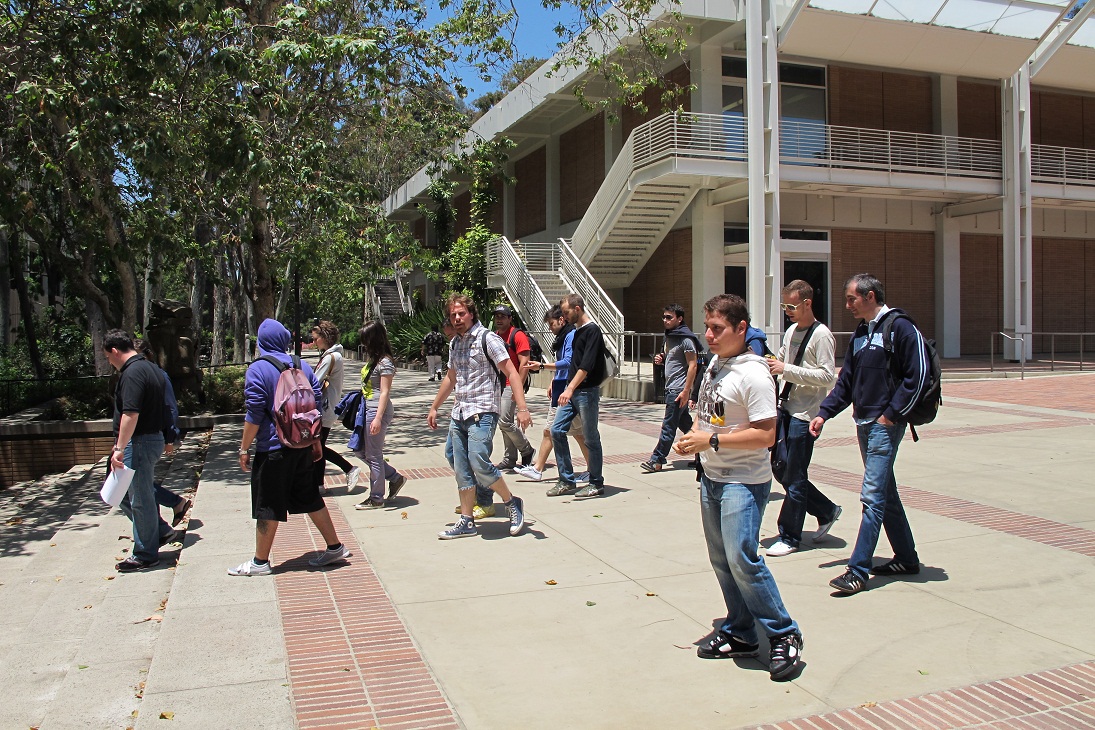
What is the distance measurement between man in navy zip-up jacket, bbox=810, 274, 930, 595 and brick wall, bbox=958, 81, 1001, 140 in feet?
73.9

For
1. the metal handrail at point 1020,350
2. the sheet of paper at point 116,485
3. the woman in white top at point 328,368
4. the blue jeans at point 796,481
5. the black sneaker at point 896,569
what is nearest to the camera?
the black sneaker at point 896,569

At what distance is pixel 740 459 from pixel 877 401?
1.57 metres

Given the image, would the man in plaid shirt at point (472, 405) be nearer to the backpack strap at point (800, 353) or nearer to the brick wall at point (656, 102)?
the backpack strap at point (800, 353)

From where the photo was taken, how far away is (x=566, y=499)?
8086mm

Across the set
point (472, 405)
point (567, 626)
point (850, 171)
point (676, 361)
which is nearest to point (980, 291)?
point (850, 171)

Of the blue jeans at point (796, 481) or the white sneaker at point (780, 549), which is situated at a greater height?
the blue jeans at point (796, 481)

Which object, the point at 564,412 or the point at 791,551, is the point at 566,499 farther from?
the point at 791,551

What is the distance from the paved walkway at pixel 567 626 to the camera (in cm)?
381

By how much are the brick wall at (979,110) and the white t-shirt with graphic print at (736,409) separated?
24.1m

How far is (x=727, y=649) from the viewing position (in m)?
4.31

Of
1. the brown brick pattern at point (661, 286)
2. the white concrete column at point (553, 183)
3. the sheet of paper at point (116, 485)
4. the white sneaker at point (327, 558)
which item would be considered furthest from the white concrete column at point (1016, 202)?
the sheet of paper at point (116, 485)

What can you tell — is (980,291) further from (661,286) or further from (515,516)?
(515,516)

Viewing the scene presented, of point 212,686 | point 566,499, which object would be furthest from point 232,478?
point 212,686

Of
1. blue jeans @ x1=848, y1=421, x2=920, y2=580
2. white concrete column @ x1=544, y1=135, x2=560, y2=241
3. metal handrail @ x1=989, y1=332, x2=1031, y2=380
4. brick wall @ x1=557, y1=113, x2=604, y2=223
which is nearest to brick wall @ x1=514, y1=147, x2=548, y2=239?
white concrete column @ x1=544, y1=135, x2=560, y2=241
